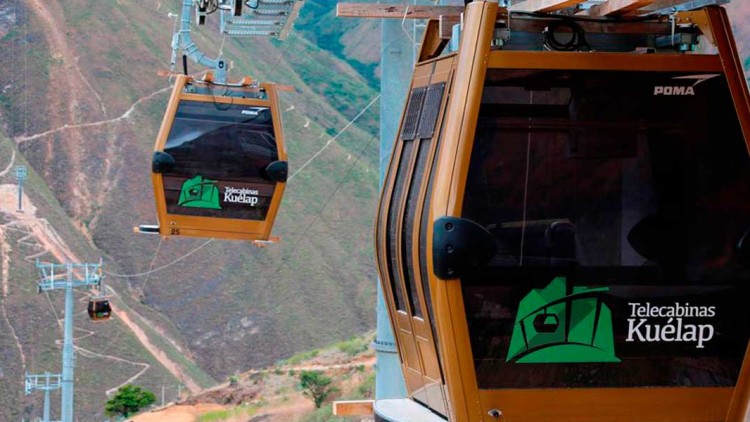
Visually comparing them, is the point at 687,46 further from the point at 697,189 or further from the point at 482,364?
the point at 482,364

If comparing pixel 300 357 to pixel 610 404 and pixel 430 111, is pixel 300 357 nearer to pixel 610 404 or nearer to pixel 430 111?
pixel 430 111

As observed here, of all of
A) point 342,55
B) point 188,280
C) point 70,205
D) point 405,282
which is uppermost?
point 342,55

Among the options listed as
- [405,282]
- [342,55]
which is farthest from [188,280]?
[405,282]

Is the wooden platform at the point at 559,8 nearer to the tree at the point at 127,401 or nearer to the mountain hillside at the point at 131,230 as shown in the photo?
the tree at the point at 127,401

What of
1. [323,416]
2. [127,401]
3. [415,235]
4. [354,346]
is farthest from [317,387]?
[415,235]

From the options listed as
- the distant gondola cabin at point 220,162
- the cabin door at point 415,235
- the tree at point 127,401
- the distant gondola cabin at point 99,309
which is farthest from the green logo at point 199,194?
the tree at point 127,401

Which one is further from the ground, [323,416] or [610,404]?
[323,416]

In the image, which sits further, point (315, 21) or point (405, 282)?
point (315, 21)

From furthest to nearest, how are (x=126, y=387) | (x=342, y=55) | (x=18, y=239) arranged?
(x=342, y=55)
(x=18, y=239)
(x=126, y=387)
